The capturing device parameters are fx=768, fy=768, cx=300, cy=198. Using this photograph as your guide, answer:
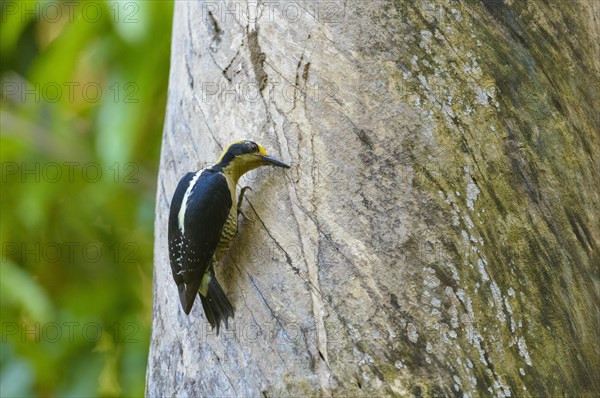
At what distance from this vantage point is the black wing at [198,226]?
222 cm

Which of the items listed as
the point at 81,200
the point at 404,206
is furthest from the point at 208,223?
the point at 81,200

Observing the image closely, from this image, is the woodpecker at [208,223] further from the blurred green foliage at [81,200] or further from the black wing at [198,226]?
the blurred green foliage at [81,200]

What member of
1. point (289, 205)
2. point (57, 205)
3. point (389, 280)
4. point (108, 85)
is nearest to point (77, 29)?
point (108, 85)

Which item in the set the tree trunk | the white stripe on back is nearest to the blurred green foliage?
the white stripe on back

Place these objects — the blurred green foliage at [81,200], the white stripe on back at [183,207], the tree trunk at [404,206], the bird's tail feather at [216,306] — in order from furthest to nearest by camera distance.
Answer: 1. the blurred green foliage at [81,200]
2. the white stripe on back at [183,207]
3. the bird's tail feather at [216,306]
4. the tree trunk at [404,206]

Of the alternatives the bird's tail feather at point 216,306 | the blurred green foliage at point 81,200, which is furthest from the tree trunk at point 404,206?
the blurred green foliage at point 81,200

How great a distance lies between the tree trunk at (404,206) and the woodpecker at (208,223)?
0.05 meters

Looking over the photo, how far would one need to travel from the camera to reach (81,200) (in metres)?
4.82

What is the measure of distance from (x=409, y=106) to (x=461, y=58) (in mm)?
218

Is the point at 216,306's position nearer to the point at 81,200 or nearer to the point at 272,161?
the point at 272,161

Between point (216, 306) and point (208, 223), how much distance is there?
0.82 feet

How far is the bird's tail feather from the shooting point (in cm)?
215

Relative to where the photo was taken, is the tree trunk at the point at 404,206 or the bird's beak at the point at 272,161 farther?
the bird's beak at the point at 272,161

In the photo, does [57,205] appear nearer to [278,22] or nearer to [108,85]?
[108,85]
